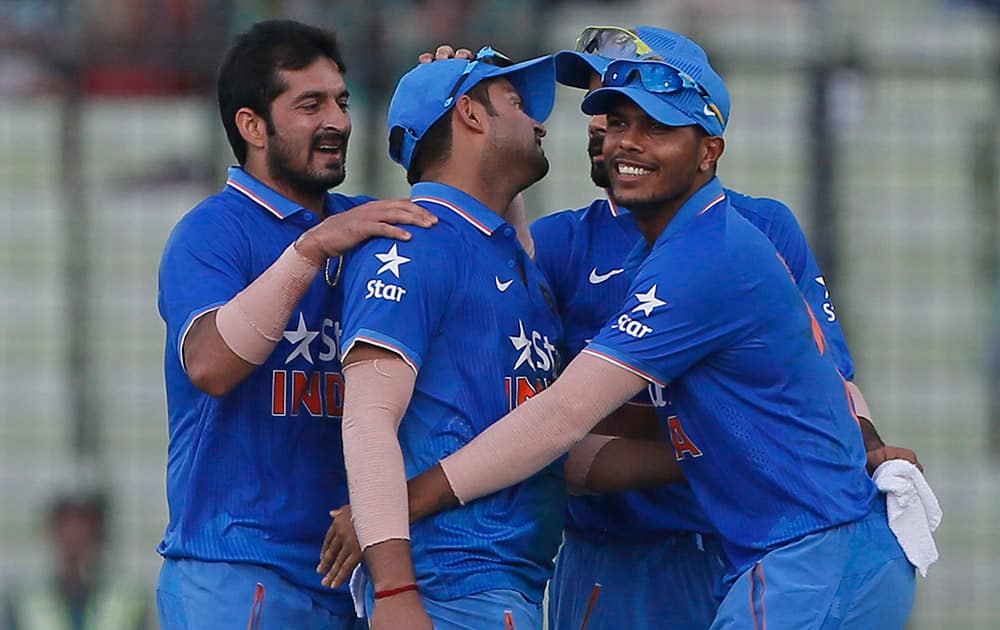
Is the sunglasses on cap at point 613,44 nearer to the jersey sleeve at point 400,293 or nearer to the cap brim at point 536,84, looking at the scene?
the cap brim at point 536,84

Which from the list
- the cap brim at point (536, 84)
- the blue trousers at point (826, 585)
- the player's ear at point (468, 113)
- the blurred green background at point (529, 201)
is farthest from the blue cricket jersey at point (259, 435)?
the blurred green background at point (529, 201)

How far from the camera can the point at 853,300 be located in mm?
7121

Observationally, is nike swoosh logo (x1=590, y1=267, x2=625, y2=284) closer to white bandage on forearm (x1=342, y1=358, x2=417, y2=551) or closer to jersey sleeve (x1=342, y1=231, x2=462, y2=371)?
jersey sleeve (x1=342, y1=231, x2=462, y2=371)

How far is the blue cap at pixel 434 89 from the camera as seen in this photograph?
3713 mm

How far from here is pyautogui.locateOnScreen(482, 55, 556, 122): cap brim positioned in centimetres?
385

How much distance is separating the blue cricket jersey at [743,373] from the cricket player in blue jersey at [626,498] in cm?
51

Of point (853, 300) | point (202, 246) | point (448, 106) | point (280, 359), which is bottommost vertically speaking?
point (853, 300)

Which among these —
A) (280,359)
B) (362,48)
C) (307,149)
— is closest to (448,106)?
(307,149)

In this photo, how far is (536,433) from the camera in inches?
136

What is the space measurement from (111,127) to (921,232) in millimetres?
3758

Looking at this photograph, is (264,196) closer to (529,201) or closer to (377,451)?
(377,451)

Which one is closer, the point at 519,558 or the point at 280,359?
the point at 519,558

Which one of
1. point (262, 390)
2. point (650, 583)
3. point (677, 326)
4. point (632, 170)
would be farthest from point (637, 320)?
point (650, 583)

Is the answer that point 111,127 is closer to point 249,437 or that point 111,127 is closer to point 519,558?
point 249,437
